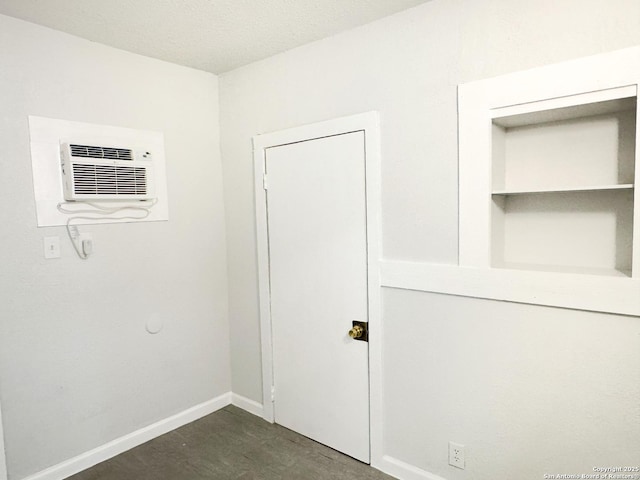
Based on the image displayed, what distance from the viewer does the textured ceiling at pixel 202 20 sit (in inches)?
74.7

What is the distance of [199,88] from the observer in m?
2.83

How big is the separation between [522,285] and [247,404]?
216 centimetres

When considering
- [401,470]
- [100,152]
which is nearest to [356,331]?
[401,470]

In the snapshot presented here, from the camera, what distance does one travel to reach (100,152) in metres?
2.25

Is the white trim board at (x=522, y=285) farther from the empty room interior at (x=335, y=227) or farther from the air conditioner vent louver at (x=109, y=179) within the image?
the air conditioner vent louver at (x=109, y=179)

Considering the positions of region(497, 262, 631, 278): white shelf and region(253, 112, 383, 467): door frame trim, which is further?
region(253, 112, 383, 467): door frame trim

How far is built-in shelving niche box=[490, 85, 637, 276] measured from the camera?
5.32 ft

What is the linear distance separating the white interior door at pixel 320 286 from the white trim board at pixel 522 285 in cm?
30

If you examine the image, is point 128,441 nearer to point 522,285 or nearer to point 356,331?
point 356,331

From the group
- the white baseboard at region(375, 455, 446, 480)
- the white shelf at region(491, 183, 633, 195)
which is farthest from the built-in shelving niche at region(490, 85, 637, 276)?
the white baseboard at region(375, 455, 446, 480)

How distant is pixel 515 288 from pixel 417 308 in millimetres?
492

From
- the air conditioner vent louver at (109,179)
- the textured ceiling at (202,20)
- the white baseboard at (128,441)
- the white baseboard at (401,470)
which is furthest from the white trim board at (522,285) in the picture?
the white baseboard at (128,441)

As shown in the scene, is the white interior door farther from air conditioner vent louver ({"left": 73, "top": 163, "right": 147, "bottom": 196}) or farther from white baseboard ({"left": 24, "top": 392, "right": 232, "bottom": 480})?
air conditioner vent louver ({"left": 73, "top": 163, "right": 147, "bottom": 196})

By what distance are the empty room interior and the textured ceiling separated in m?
0.02
